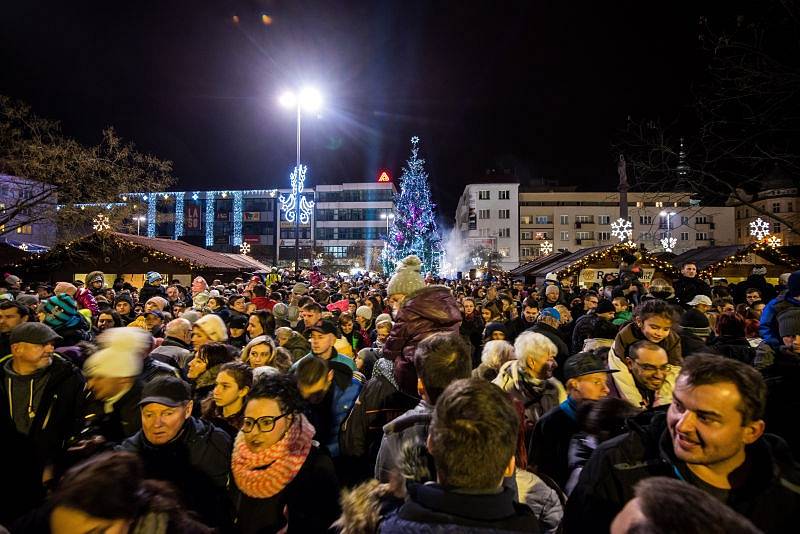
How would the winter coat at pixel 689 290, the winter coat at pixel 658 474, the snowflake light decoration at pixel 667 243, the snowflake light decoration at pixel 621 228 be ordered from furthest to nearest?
the snowflake light decoration at pixel 621 228
the snowflake light decoration at pixel 667 243
the winter coat at pixel 689 290
the winter coat at pixel 658 474

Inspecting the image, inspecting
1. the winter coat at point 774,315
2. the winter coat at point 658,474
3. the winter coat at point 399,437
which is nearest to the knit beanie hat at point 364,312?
the winter coat at point 774,315

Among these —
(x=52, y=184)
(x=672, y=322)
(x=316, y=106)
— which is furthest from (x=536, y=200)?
(x=672, y=322)

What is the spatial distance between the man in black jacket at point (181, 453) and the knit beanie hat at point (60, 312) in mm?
3445

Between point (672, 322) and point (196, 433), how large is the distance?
394cm

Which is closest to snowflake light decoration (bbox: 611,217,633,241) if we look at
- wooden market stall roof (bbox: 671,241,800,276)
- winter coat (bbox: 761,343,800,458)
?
wooden market stall roof (bbox: 671,241,800,276)

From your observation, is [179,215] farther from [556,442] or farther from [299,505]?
[556,442]

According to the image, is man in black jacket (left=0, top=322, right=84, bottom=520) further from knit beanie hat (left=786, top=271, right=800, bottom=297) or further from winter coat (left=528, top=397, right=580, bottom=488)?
knit beanie hat (left=786, top=271, right=800, bottom=297)

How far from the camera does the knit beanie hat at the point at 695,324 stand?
5.15 m

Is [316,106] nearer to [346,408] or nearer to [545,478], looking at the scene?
[346,408]

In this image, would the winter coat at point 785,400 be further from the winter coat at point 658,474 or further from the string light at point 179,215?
the string light at point 179,215

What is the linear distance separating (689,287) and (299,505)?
8023 mm

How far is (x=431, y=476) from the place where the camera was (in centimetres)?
175

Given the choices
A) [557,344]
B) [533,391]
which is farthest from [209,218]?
[533,391]

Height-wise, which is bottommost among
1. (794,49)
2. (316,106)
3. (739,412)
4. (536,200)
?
(739,412)
